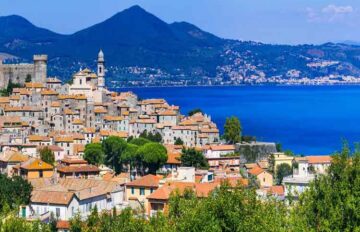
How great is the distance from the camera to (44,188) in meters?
32.3

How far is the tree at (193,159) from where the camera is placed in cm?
4356

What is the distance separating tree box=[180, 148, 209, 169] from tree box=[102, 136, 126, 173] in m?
3.90

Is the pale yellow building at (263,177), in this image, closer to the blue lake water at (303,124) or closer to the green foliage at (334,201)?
the blue lake water at (303,124)

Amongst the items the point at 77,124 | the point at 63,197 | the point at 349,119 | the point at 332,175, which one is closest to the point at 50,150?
the point at 77,124

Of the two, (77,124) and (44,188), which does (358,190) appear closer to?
(44,188)

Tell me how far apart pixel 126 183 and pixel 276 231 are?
788 inches

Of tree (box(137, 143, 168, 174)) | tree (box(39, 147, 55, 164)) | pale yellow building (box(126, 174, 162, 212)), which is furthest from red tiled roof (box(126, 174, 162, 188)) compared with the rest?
tree (box(39, 147, 55, 164))

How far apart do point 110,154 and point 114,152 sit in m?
0.33

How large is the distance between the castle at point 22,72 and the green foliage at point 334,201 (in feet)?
169

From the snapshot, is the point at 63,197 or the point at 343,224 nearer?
the point at 343,224

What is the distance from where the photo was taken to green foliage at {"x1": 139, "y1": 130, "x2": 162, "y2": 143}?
53775 mm

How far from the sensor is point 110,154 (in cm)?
4619

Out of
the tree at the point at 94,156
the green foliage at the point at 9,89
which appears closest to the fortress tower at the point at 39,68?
the green foliage at the point at 9,89

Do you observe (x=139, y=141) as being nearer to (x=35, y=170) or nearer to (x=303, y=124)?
(x=35, y=170)
